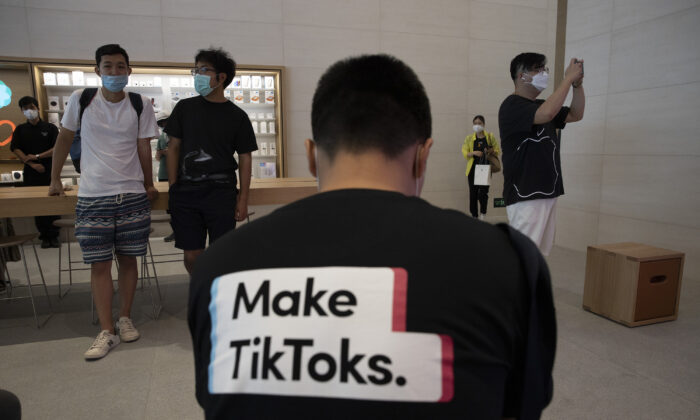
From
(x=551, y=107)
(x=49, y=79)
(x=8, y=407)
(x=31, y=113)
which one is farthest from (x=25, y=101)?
(x=551, y=107)

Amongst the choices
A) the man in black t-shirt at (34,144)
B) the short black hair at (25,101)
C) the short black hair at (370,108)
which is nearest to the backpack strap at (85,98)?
the short black hair at (370,108)

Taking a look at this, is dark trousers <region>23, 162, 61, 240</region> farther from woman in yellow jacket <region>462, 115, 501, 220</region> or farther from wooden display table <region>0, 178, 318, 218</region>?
woman in yellow jacket <region>462, 115, 501, 220</region>

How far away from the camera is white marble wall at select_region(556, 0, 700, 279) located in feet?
12.4

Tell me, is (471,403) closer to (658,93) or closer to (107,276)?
(107,276)

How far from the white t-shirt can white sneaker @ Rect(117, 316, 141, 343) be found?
2.78ft

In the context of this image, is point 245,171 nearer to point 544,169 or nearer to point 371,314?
point 544,169

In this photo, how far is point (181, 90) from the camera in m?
5.54

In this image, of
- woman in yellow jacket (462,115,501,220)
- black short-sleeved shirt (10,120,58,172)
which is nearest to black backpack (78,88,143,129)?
black short-sleeved shirt (10,120,58,172)

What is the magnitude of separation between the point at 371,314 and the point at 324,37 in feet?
19.0

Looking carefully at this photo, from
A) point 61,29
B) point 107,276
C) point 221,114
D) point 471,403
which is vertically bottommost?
point 107,276

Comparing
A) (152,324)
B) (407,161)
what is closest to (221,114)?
(152,324)

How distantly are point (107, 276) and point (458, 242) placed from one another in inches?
99.5

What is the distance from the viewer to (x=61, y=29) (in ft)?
16.3

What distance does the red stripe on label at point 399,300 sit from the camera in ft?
1.88
